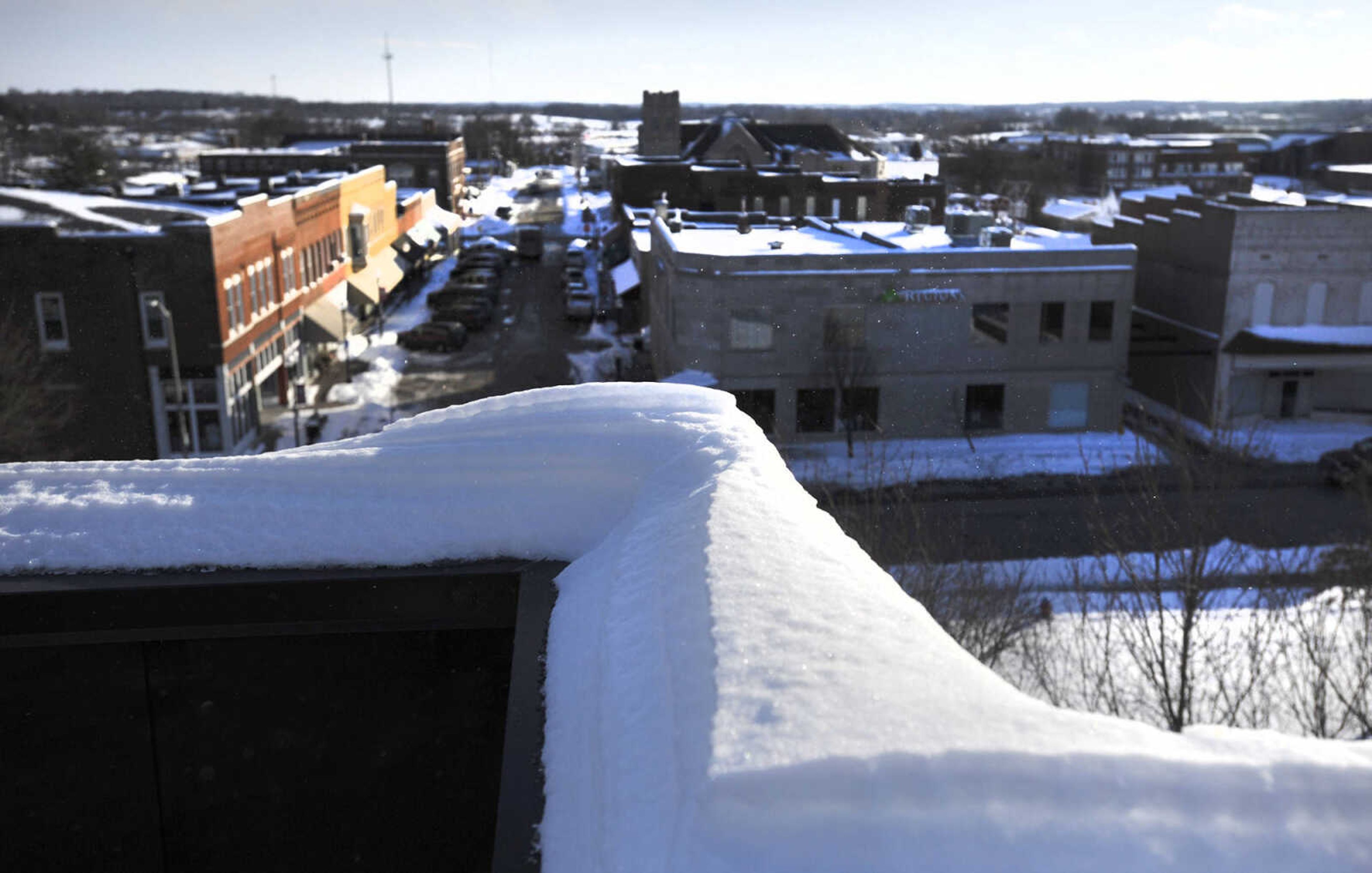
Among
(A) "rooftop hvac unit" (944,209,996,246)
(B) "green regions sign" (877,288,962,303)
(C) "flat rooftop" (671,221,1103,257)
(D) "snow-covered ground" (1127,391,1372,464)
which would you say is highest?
(A) "rooftop hvac unit" (944,209,996,246)

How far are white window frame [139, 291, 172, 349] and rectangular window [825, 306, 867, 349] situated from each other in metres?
12.6

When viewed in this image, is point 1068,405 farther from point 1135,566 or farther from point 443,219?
point 443,219

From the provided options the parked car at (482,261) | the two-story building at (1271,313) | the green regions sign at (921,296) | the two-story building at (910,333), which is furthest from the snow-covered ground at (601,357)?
the two-story building at (1271,313)

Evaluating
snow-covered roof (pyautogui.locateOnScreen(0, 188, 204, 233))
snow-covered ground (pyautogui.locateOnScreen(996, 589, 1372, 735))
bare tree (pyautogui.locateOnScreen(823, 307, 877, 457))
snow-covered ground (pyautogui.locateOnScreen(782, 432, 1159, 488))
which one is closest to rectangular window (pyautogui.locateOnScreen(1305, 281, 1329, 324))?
snow-covered ground (pyautogui.locateOnScreen(782, 432, 1159, 488))

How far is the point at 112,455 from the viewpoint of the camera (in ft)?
70.0

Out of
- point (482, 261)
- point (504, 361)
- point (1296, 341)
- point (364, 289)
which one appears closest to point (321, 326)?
point (504, 361)

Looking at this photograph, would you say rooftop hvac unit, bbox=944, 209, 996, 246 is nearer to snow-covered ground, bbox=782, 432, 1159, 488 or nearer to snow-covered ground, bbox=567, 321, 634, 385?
snow-covered ground, bbox=782, 432, 1159, 488

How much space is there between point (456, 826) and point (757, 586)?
4.89ft

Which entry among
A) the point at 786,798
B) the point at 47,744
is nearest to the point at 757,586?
the point at 786,798

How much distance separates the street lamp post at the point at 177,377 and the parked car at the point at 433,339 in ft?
33.8

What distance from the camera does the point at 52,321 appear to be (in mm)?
20938

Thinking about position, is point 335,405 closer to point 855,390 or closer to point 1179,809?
point 855,390

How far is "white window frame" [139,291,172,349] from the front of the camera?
68.5 ft

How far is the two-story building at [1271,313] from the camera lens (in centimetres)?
2527
